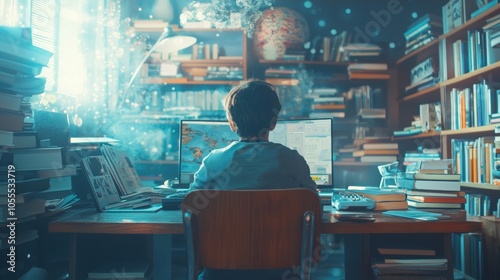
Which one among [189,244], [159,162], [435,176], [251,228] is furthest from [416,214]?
[159,162]

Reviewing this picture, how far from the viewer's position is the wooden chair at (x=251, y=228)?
3.16 ft

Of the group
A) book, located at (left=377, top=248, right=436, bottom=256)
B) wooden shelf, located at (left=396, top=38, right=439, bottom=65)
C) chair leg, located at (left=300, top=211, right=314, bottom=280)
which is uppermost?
wooden shelf, located at (left=396, top=38, right=439, bottom=65)

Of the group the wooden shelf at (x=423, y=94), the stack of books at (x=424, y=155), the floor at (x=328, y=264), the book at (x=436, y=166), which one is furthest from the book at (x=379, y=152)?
the book at (x=436, y=166)

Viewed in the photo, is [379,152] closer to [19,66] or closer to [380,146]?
[380,146]

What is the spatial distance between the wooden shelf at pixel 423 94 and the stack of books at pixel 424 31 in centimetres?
39

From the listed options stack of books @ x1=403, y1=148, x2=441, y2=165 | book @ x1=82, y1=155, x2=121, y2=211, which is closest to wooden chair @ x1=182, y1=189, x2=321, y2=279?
book @ x1=82, y1=155, x2=121, y2=211

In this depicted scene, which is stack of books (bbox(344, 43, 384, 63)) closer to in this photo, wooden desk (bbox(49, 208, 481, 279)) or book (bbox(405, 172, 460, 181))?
book (bbox(405, 172, 460, 181))

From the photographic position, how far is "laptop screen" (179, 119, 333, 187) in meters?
1.78

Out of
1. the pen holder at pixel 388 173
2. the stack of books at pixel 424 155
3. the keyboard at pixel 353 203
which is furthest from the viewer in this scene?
the stack of books at pixel 424 155

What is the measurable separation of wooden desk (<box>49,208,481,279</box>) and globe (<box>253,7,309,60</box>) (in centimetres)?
241

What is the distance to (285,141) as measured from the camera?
5.95 ft

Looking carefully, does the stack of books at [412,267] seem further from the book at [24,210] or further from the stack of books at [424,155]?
the stack of books at [424,155]

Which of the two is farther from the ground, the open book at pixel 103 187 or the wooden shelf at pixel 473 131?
the wooden shelf at pixel 473 131

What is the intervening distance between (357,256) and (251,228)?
60 cm
